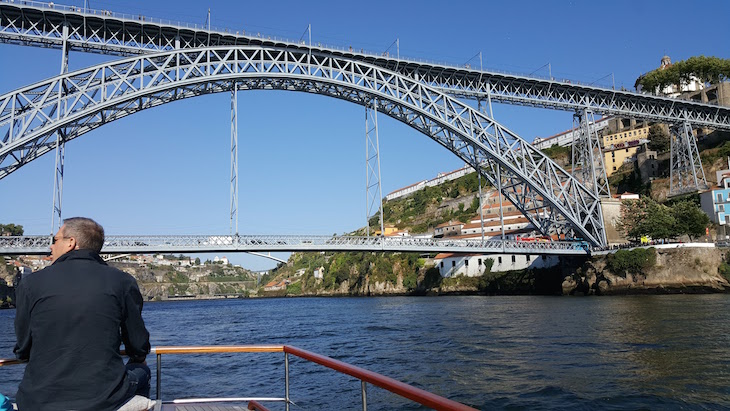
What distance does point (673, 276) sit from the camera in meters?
39.3

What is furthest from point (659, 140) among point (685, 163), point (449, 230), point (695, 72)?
point (449, 230)

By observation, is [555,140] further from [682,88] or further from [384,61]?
[384,61]

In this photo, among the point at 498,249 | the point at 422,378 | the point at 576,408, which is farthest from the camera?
the point at 498,249

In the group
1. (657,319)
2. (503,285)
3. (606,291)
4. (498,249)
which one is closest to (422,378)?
(657,319)

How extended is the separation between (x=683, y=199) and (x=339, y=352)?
44.5 metres

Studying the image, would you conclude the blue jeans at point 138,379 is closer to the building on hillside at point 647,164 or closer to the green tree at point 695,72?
the building on hillside at point 647,164

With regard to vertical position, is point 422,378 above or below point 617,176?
below

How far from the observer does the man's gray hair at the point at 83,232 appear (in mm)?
3312

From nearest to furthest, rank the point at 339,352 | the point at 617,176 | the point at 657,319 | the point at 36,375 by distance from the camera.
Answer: the point at 36,375 → the point at 339,352 → the point at 657,319 → the point at 617,176

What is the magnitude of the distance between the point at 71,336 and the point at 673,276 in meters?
42.8

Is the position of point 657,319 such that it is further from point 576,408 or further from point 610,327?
point 576,408

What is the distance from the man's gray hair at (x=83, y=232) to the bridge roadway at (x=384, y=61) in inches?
1169

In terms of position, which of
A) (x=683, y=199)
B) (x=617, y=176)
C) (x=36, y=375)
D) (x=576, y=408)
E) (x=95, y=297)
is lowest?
(x=576, y=408)

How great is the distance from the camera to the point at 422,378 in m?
11.5
